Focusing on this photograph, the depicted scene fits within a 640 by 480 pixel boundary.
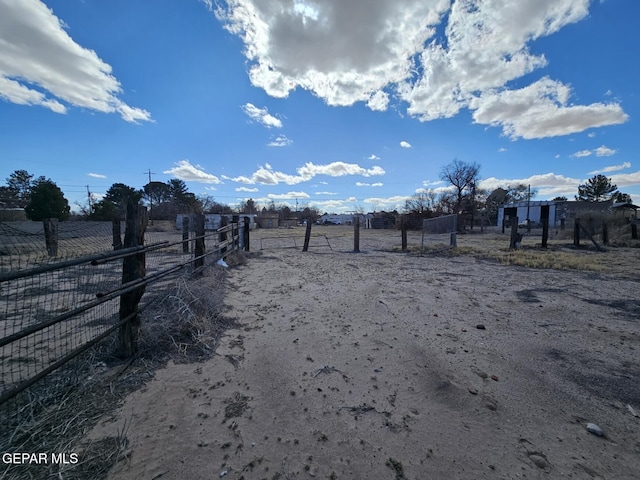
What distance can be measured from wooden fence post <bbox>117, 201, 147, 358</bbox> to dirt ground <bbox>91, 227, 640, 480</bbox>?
55 centimetres

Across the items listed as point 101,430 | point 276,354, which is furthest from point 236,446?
point 276,354

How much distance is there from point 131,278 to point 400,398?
3.03 meters

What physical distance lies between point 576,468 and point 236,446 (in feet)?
7.34

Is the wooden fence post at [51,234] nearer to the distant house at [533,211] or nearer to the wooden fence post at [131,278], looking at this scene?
the wooden fence post at [131,278]

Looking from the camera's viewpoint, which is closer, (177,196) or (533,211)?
(533,211)

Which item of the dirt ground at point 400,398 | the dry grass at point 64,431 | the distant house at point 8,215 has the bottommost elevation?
the dirt ground at point 400,398

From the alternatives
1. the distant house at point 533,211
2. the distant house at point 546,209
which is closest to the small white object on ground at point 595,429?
the distant house at point 546,209

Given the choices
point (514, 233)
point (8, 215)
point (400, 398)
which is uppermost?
point (8, 215)

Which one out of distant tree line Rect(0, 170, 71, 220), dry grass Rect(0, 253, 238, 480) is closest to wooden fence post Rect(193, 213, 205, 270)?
dry grass Rect(0, 253, 238, 480)

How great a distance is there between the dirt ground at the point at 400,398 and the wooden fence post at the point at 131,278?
55 cm

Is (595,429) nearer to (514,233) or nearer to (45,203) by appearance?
(514,233)

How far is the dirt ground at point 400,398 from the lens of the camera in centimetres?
176

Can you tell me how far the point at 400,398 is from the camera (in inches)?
94.9

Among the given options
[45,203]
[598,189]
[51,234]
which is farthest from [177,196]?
[598,189]
